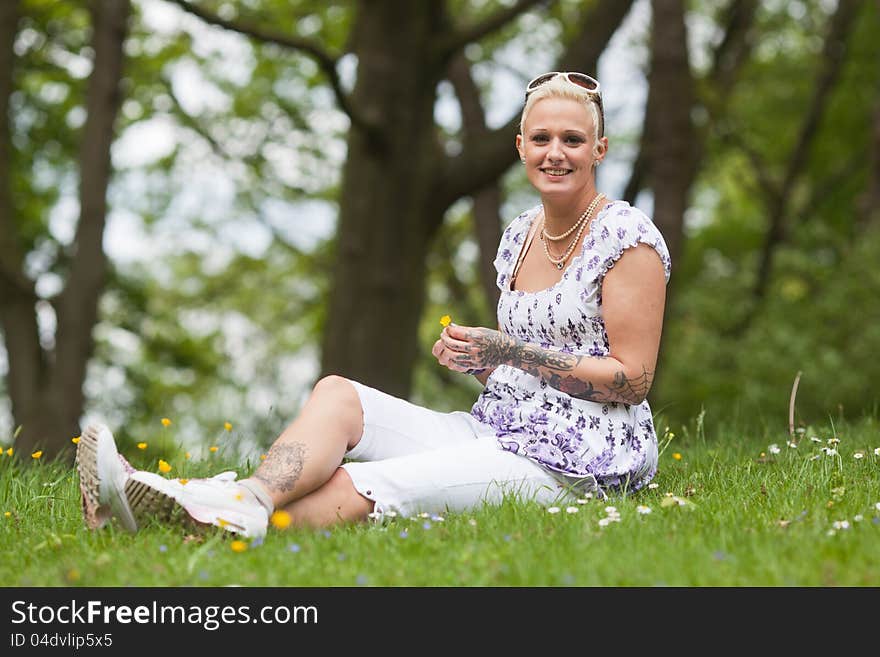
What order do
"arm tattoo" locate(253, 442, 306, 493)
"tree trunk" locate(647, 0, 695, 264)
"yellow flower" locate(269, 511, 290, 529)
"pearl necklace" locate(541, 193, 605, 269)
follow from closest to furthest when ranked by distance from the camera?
"yellow flower" locate(269, 511, 290, 529) < "arm tattoo" locate(253, 442, 306, 493) < "pearl necklace" locate(541, 193, 605, 269) < "tree trunk" locate(647, 0, 695, 264)

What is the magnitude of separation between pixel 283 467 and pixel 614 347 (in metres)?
1.20

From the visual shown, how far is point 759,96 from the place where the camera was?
18109mm

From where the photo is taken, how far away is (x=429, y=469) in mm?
3551

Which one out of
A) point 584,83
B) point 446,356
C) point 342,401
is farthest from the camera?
point 584,83

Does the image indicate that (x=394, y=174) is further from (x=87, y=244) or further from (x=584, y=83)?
(x=584, y=83)

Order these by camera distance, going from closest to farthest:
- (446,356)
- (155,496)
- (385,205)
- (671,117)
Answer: (155,496), (446,356), (385,205), (671,117)

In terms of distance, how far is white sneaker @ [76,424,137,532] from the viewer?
10.5ft

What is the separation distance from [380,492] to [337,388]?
1.26 ft

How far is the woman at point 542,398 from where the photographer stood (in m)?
3.50

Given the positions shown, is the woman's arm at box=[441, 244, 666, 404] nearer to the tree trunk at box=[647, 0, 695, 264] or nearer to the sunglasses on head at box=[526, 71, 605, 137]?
the sunglasses on head at box=[526, 71, 605, 137]

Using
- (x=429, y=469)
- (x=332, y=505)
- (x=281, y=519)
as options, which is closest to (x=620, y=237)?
(x=429, y=469)

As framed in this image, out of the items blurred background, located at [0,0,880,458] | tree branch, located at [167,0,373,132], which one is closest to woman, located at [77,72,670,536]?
blurred background, located at [0,0,880,458]

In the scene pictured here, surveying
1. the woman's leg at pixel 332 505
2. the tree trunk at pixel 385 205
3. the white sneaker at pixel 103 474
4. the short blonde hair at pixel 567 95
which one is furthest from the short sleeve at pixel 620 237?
the tree trunk at pixel 385 205
